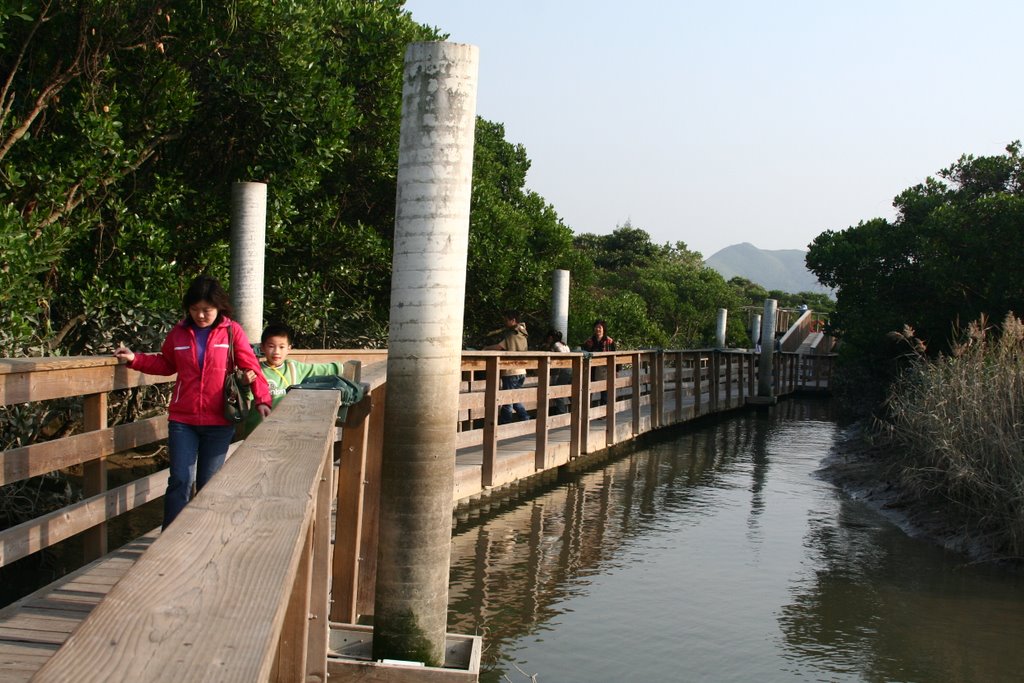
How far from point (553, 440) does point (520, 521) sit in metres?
3.14

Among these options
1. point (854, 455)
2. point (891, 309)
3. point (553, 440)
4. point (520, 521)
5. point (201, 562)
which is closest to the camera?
point (201, 562)

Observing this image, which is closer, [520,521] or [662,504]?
[520,521]

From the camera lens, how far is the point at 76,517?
4.72 metres

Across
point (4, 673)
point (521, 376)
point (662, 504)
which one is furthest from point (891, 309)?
point (4, 673)

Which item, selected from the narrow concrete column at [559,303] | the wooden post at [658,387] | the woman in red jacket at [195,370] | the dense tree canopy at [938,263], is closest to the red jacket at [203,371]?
the woman in red jacket at [195,370]

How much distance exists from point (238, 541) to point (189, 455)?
3.54 m

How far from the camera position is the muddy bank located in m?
8.85

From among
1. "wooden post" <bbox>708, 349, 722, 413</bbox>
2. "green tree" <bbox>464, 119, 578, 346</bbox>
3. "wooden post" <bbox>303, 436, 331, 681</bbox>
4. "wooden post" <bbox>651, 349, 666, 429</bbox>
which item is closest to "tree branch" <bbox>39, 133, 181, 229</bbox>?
"green tree" <bbox>464, 119, 578, 346</bbox>

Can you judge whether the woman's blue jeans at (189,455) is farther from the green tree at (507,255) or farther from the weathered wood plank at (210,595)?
the green tree at (507,255)

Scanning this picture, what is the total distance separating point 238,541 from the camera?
5.64 ft

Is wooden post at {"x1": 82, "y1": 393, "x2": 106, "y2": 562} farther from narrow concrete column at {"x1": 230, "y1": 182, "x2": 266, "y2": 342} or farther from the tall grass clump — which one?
the tall grass clump

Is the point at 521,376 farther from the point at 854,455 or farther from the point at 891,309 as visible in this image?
the point at 891,309

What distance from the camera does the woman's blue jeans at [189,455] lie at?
16.6 ft

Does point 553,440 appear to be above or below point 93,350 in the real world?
below
